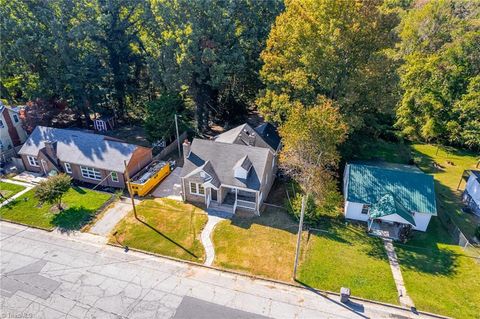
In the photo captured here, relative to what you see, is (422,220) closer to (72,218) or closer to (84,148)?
(72,218)

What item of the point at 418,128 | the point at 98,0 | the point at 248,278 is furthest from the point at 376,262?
the point at 98,0

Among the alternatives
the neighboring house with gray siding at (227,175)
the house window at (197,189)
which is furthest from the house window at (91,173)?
the house window at (197,189)

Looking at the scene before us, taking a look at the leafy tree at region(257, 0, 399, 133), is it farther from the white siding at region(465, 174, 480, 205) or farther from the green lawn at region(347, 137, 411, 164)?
the white siding at region(465, 174, 480, 205)

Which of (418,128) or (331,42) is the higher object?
(331,42)

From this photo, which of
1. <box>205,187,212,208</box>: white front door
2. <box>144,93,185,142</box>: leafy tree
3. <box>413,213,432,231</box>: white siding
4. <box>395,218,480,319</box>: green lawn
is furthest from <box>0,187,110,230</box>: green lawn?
<box>413,213,432,231</box>: white siding

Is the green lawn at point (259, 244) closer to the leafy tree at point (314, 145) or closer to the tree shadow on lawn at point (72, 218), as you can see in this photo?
the leafy tree at point (314, 145)

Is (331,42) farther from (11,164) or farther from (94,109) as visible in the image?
(11,164)

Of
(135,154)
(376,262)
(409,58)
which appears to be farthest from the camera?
(409,58)
